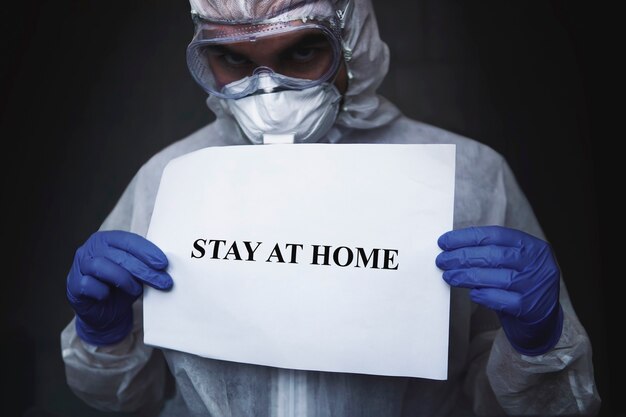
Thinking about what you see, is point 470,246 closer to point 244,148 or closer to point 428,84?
point 244,148

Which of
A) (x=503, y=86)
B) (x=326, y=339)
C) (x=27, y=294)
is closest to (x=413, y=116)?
(x=503, y=86)

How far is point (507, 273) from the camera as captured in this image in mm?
915

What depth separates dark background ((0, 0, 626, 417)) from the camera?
1405mm

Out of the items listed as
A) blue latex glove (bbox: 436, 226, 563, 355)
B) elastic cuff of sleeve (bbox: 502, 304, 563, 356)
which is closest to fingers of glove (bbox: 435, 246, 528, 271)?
blue latex glove (bbox: 436, 226, 563, 355)

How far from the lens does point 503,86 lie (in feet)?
4.75

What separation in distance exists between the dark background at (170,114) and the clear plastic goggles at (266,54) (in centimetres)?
45

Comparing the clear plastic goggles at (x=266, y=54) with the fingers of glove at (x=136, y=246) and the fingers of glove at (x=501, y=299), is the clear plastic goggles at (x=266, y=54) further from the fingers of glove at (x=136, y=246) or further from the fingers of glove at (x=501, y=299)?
the fingers of glove at (x=501, y=299)

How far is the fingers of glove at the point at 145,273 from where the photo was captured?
3.22 ft

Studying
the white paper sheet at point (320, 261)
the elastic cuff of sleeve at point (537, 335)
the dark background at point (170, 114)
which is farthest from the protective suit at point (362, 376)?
the dark background at point (170, 114)

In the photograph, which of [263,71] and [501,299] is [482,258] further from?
[263,71]

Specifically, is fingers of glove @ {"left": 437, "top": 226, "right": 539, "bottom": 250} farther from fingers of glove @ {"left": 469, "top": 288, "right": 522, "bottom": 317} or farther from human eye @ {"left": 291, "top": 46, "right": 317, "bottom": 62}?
human eye @ {"left": 291, "top": 46, "right": 317, "bottom": 62}

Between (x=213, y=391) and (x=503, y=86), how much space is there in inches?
38.9

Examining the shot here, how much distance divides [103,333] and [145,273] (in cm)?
24

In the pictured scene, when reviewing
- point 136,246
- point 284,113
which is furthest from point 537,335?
point 136,246
